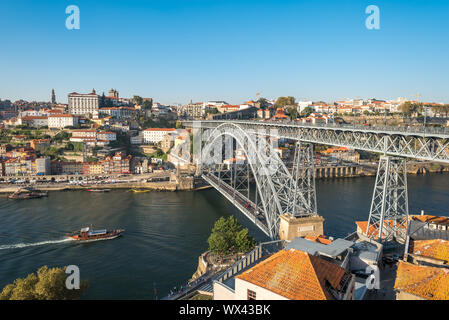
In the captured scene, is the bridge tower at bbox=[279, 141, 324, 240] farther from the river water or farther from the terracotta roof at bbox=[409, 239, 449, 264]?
the river water

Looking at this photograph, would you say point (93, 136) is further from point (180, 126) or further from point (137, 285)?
point (137, 285)

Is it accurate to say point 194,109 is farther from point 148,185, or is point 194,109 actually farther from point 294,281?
point 294,281

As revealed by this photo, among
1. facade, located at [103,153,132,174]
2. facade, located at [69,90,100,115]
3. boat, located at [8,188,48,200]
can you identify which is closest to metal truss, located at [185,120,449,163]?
boat, located at [8,188,48,200]

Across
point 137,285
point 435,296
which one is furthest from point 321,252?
point 137,285

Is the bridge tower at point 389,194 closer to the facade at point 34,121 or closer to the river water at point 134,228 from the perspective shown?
the river water at point 134,228

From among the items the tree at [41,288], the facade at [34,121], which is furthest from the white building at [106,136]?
the tree at [41,288]
